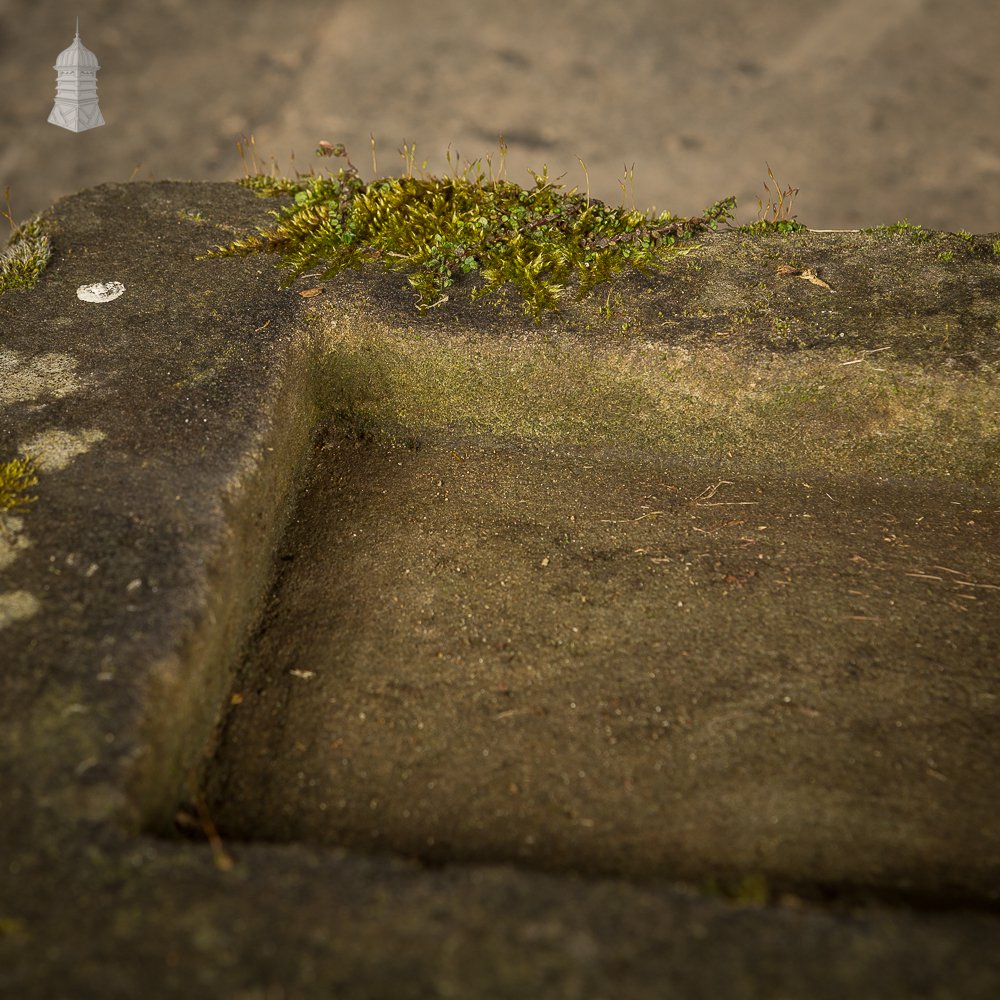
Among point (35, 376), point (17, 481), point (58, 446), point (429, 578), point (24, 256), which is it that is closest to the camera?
point (17, 481)

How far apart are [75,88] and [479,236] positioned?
1.75m

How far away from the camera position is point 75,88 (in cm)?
357

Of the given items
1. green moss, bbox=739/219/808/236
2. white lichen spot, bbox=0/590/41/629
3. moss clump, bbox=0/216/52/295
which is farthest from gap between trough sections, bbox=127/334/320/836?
green moss, bbox=739/219/808/236

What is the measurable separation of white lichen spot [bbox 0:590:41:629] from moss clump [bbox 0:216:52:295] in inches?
70.5

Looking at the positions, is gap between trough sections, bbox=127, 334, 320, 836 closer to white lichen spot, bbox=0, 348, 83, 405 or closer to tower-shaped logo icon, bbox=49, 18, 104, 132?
white lichen spot, bbox=0, 348, 83, 405

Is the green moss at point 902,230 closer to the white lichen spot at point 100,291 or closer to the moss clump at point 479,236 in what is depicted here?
the moss clump at point 479,236

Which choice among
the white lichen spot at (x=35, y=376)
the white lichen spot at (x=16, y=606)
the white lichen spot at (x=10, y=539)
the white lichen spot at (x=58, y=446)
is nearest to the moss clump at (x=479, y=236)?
the white lichen spot at (x=35, y=376)

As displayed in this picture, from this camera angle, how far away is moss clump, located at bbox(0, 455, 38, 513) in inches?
105

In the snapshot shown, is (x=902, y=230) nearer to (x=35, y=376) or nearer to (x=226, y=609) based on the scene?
(x=226, y=609)

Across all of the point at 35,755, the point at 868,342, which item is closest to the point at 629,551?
the point at 868,342

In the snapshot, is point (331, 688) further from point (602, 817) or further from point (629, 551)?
point (629, 551)

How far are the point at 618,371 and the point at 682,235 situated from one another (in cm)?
89

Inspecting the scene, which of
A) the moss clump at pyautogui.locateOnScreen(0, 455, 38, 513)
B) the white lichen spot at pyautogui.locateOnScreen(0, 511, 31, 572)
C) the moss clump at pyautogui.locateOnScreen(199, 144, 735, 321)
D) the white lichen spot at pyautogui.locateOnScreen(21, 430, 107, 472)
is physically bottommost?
the white lichen spot at pyautogui.locateOnScreen(0, 511, 31, 572)

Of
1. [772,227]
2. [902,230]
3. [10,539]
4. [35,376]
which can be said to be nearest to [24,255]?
[35,376]
